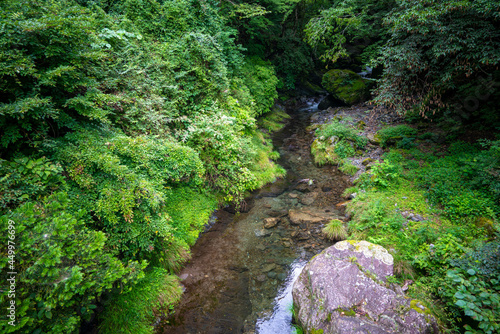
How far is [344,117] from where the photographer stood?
545 inches

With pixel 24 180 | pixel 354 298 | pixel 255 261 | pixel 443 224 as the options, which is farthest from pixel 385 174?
pixel 24 180

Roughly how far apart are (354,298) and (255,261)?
260 centimetres

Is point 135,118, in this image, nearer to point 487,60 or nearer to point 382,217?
point 382,217

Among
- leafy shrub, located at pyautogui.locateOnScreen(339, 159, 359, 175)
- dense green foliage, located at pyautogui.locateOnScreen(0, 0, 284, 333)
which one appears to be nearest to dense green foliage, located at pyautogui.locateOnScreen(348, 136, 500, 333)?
leafy shrub, located at pyautogui.locateOnScreen(339, 159, 359, 175)

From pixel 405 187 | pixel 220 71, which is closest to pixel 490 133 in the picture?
pixel 405 187

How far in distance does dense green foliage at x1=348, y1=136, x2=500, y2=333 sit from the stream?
138 centimetres

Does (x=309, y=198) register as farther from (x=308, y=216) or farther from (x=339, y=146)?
(x=339, y=146)

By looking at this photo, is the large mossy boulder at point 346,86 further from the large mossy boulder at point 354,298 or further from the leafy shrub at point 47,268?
the leafy shrub at point 47,268

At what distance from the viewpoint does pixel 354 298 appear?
12.6ft

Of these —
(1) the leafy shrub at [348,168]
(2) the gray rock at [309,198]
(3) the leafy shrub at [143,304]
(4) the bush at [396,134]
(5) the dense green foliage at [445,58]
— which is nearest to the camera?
(3) the leafy shrub at [143,304]

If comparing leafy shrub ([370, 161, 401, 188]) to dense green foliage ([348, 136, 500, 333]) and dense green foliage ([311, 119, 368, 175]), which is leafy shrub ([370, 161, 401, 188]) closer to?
dense green foliage ([348, 136, 500, 333])

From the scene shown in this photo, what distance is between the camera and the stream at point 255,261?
440cm

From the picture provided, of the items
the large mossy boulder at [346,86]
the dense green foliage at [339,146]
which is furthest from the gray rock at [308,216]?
the large mossy boulder at [346,86]

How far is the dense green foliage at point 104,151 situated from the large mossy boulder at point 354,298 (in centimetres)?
290
